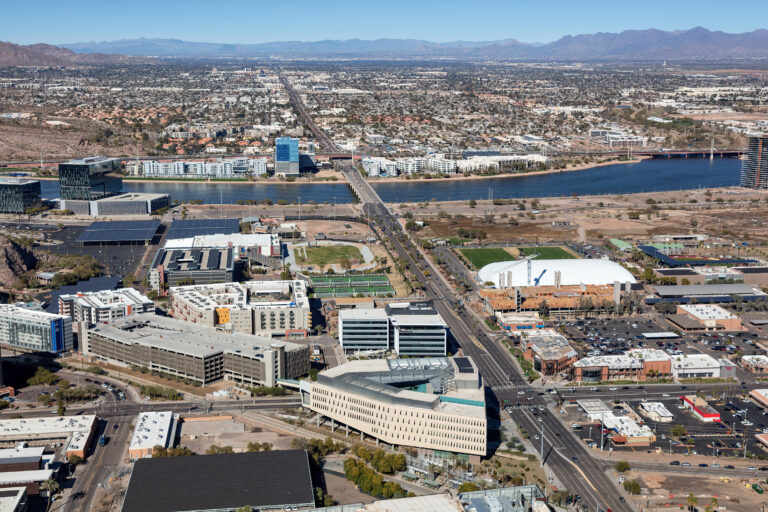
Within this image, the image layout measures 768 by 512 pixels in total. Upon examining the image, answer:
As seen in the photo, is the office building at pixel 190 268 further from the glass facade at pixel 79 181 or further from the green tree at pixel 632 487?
the green tree at pixel 632 487

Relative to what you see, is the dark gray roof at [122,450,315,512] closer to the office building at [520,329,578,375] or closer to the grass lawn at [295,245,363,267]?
the office building at [520,329,578,375]

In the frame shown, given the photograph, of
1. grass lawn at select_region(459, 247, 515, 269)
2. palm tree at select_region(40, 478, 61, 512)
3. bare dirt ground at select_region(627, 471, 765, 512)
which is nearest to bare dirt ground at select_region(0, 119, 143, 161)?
grass lawn at select_region(459, 247, 515, 269)

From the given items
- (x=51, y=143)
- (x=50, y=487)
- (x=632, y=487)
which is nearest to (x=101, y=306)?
(x=50, y=487)

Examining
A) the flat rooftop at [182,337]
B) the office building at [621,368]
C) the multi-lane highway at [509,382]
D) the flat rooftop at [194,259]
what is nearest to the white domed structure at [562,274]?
the multi-lane highway at [509,382]

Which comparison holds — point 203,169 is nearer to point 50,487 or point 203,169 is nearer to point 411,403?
point 411,403

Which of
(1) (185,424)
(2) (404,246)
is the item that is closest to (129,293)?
(1) (185,424)

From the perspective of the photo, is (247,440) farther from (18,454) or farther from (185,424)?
(18,454)
